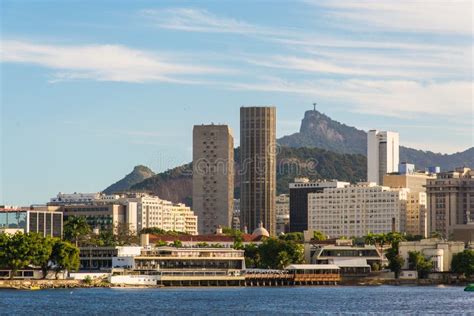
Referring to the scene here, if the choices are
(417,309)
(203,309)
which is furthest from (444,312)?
(203,309)

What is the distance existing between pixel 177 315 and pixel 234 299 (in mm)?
35846

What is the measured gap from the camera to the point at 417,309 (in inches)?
6235

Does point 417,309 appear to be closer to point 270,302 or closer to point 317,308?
point 317,308

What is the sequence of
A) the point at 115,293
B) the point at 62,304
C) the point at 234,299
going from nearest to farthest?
the point at 62,304
the point at 234,299
the point at 115,293

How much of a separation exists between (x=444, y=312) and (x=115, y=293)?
61.4 metres

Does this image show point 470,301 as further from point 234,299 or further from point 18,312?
point 18,312

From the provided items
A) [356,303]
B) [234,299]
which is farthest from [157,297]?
[356,303]

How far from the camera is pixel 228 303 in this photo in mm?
169875

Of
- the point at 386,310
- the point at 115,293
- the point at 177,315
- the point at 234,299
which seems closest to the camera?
the point at 177,315

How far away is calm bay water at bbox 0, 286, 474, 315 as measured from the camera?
153375mm

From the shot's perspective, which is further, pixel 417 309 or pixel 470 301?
pixel 470 301

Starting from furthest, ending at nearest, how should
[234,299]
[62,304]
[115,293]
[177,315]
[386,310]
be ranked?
[115,293] → [234,299] → [62,304] → [386,310] → [177,315]

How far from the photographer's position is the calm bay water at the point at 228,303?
A: 6038 inches

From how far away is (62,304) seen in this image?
16625cm
